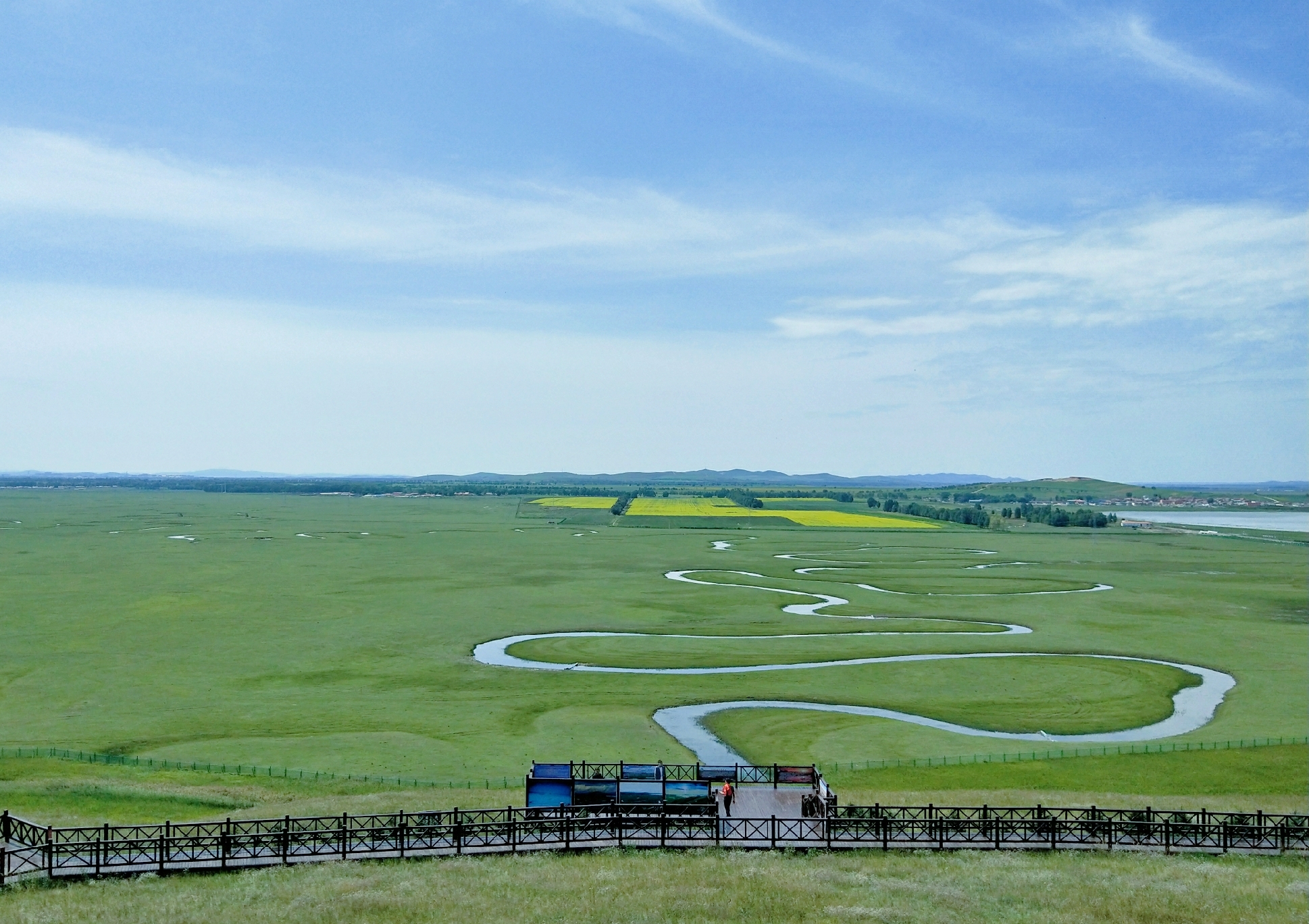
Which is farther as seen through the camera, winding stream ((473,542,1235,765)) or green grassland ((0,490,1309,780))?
winding stream ((473,542,1235,765))

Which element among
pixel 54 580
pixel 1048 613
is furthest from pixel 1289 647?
pixel 54 580

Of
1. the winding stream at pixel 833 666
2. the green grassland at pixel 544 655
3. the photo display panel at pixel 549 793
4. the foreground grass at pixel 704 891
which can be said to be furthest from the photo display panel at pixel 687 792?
the winding stream at pixel 833 666

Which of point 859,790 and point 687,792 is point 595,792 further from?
point 859,790

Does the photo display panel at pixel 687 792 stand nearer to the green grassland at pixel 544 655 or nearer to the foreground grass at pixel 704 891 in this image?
the foreground grass at pixel 704 891

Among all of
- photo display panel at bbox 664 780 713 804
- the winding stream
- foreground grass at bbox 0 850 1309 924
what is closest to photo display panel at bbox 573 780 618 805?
photo display panel at bbox 664 780 713 804

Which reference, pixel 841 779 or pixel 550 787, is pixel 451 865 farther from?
pixel 841 779

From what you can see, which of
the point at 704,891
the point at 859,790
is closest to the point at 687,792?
the point at 704,891

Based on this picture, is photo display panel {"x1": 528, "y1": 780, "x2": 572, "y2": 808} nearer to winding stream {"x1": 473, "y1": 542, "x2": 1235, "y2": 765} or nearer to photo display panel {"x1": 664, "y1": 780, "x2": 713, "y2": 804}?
photo display panel {"x1": 664, "y1": 780, "x2": 713, "y2": 804}
